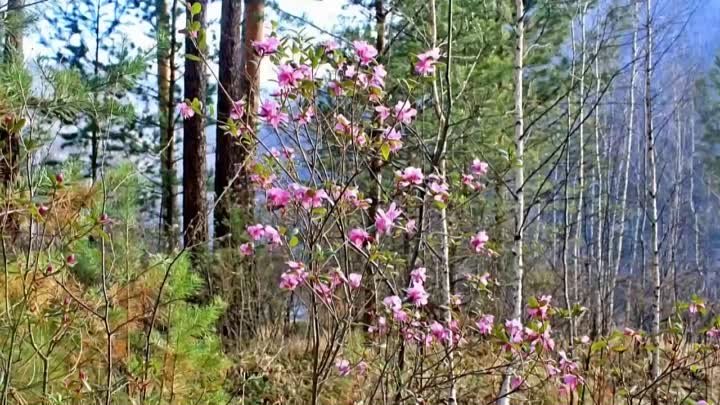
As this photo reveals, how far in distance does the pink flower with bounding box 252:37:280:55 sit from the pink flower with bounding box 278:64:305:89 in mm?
70

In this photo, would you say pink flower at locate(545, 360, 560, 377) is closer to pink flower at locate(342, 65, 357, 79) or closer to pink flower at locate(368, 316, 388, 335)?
pink flower at locate(368, 316, 388, 335)

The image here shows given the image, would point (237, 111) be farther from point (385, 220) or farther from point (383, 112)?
point (385, 220)

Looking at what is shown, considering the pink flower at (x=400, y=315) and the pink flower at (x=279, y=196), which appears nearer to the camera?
the pink flower at (x=279, y=196)

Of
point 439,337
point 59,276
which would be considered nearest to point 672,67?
point 439,337

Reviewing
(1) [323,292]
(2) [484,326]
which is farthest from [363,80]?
(2) [484,326]

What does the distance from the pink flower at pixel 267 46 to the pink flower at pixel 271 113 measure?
0.17 meters

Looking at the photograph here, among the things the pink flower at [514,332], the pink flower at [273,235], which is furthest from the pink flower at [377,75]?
the pink flower at [514,332]

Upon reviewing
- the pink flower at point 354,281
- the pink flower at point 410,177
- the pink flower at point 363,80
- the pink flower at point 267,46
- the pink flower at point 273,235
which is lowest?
the pink flower at point 354,281

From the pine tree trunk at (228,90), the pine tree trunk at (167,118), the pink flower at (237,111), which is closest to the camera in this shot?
the pink flower at (237,111)

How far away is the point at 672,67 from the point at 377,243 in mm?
13288

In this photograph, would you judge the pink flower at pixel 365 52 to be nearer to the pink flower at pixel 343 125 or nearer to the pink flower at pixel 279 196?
the pink flower at pixel 343 125

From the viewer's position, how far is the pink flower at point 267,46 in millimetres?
2029

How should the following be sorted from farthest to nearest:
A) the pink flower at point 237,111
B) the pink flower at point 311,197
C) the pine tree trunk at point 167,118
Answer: the pine tree trunk at point 167,118 < the pink flower at point 237,111 < the pink flower at point 311,197

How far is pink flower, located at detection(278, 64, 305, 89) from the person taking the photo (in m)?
2.00
